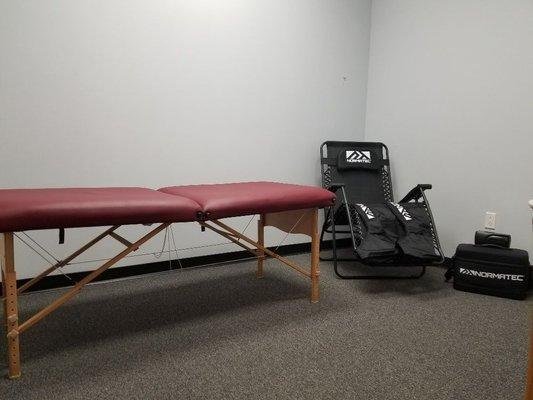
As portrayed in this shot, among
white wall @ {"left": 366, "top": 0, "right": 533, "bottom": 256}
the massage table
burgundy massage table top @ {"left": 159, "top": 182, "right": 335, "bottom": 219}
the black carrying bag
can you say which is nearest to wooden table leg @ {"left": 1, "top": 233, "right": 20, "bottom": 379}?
the massage table

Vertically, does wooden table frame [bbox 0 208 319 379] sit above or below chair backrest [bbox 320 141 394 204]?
below

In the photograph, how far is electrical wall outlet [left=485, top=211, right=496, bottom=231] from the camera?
7.37ft

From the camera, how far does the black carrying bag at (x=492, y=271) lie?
6.30 feet

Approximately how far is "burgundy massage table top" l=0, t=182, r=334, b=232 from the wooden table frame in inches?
3.3

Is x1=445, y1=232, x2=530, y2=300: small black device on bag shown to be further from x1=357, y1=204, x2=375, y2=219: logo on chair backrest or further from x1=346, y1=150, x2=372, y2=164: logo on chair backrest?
x1=346, y1=150, x2=372, y2=164: logo on chair backrest

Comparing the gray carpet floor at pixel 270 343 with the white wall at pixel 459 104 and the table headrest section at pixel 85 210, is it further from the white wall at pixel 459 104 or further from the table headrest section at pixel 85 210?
the white wall at pixel 459 104

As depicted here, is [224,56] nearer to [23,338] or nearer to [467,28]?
[467,28]

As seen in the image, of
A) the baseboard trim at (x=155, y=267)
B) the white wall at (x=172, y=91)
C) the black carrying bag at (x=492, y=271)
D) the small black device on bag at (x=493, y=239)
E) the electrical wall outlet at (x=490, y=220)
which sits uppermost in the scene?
the white wall at (x=172, y=91)

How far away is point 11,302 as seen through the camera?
Result: 45.0 inches

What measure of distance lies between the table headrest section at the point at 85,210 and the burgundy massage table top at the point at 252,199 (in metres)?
0.08

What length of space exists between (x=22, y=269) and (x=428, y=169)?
261cm

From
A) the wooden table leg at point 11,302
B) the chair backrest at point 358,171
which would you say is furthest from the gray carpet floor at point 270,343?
the chair backrest at point 358,171

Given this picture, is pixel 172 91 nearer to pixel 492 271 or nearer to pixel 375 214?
pixel 375 214

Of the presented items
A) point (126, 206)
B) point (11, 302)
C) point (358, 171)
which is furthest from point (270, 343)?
point (358, 171)
